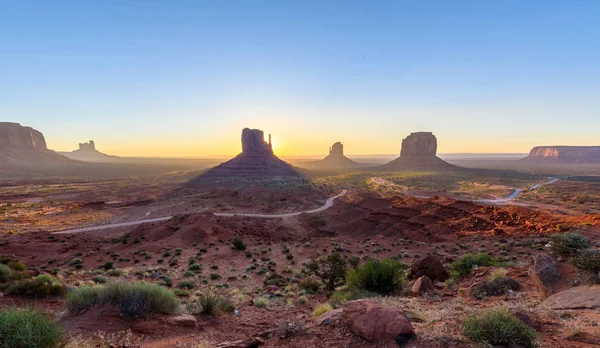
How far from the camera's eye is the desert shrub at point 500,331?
4699 mm

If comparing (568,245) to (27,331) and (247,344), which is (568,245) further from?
(27,331)

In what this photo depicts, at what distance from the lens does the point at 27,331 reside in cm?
430

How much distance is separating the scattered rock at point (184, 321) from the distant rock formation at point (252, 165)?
9614 cm

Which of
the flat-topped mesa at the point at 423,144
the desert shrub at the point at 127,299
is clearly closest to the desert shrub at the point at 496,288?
the desert shrub at the point at 127,299

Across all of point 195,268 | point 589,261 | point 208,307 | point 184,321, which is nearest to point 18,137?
point 195,268

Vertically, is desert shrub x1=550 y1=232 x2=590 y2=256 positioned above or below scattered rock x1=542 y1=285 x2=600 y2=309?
above

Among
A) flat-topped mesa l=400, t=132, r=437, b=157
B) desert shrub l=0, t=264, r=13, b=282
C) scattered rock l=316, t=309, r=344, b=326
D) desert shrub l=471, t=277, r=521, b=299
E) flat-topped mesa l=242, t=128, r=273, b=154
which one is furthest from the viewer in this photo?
flat-topped mesa l=400, t=132, r=437, b=157

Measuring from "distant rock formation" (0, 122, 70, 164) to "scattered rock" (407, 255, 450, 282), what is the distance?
183 metres

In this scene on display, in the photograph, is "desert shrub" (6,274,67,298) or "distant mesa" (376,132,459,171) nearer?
"desert shrub" (6,274,67,298)

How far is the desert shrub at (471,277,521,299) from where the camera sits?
8.54 metres

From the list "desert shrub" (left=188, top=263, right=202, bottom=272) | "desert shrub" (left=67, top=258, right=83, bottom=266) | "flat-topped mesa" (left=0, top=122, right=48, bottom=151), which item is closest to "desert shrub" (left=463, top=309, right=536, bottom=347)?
"desert shrub" (left=188, top=263, right=202, bottom=272)

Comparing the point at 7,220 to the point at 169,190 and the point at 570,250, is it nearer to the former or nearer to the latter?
the point at 169,190

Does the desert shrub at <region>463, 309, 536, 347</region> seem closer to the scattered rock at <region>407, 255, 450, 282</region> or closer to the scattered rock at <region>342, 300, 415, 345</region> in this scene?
the scattered rock at <region>342, 300, 415, 345</region>

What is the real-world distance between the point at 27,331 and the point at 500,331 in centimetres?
770
